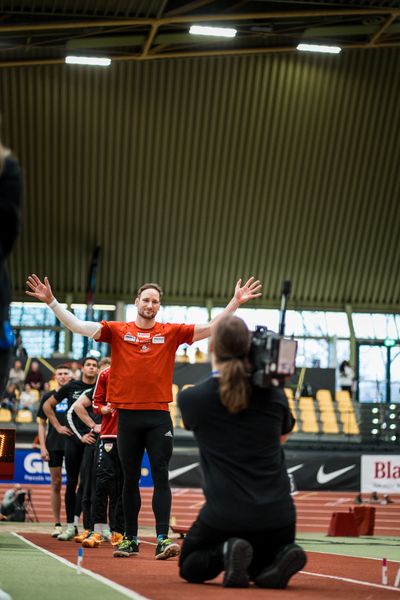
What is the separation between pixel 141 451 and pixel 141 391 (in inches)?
18.0

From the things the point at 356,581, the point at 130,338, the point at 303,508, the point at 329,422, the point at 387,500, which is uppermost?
the point at 130,338

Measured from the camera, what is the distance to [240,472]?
4867mm

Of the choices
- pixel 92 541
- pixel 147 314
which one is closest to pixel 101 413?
pixel 92 541

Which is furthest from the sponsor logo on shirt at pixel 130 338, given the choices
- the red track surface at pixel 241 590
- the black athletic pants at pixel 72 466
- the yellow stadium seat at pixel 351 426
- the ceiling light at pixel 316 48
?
the ceiling light at pixel 316 48

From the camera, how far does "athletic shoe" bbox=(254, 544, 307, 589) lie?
486 centimetres

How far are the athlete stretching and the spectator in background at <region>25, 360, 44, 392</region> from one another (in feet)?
51.8

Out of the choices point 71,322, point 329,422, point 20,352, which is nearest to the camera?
point 71,322

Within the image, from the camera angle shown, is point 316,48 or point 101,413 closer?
point 101,413

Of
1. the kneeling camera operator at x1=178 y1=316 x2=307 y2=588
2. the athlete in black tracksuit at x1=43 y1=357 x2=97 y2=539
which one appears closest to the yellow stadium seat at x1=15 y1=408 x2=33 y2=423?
the athlete in black tracksuit at x1=43 y1=357 x2=97 y2=539

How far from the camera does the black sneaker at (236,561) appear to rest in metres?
4.71

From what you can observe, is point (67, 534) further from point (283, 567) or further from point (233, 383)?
point (233, 383)

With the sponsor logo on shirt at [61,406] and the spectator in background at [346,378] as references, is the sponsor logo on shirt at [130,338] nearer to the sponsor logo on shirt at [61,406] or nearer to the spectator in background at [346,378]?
the sponsor logo on shirt at [61,406]

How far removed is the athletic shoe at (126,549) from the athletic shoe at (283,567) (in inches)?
90.2

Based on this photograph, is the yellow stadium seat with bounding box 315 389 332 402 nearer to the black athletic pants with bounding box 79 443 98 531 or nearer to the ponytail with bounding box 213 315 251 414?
the black athletic pants with bounding box 79 443 98 531
